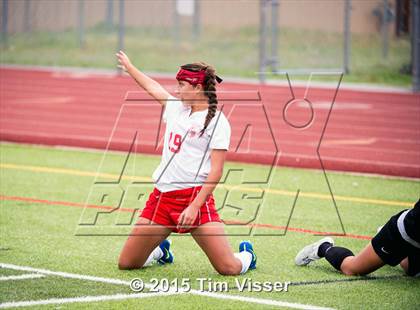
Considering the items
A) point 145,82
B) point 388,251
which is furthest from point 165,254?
point 388,251

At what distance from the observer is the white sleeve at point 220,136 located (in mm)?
7227

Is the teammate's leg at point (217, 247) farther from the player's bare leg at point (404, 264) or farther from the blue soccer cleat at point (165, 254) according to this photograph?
the player's bare leg at point (404, 264)

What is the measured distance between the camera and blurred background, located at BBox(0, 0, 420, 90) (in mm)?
26062

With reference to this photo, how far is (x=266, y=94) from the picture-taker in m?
21.1

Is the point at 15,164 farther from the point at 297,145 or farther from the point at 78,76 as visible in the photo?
the point at 78,76

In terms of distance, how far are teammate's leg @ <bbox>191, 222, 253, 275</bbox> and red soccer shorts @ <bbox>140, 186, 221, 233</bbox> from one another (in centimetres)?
6

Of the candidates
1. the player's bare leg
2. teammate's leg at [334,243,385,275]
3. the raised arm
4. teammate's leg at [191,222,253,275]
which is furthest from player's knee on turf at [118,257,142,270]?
the player's bare leg

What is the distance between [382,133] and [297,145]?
2.18 meters

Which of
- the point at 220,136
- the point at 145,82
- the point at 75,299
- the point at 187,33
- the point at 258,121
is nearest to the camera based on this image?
the point at 75,299

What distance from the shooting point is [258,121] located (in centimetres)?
1736

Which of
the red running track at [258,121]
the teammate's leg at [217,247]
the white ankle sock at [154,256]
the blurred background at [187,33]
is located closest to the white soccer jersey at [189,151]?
the teammate's leg at [217,247]

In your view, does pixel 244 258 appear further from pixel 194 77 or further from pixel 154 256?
pixel 194 77

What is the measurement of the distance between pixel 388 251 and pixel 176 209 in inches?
61.4

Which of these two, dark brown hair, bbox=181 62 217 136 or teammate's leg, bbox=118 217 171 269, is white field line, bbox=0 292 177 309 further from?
dark brown hair, bbox=181 62 217 136
